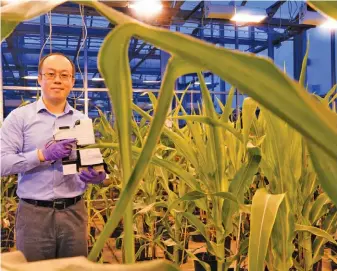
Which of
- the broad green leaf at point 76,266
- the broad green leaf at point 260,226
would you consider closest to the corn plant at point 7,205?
the broad green leaf at point 260,226

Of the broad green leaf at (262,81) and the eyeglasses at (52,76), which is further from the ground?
the eyeglasses at (52,76)

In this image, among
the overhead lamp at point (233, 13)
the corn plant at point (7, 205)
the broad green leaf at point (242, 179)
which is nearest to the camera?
the broad green leaf at point (242, 179)

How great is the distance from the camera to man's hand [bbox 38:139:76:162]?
1.08 m

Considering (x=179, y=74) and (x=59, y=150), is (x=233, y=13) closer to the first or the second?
(x=59, y=150)

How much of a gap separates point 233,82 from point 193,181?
58cm

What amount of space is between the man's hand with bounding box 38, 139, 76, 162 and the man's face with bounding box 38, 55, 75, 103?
0.18 meters

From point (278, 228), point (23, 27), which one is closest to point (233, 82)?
point (278, 228)

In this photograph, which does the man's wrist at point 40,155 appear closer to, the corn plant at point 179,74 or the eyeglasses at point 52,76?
the eyeglasses at point 52,76

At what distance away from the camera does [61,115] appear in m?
1.24

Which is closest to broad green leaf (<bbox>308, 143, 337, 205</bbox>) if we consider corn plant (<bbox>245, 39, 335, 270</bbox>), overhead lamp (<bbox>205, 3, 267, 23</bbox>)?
corn plant (<bbox>245, 39, 335, 270</bbox>)

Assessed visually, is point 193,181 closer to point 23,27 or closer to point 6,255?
point 6,255

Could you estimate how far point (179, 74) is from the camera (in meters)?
0.22

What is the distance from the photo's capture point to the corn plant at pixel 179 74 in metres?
0.17

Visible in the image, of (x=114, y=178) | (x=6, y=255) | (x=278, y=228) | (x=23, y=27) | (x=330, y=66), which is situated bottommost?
(x=114, y=178)
